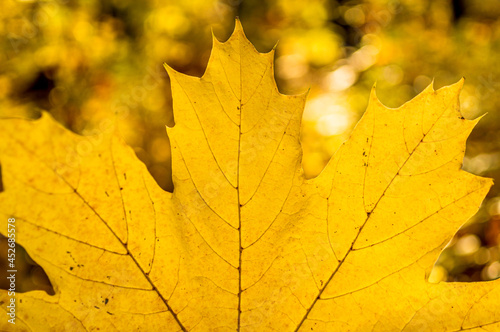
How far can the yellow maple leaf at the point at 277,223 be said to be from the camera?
470 mm

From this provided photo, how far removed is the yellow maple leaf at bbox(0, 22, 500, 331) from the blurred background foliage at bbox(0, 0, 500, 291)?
3.93 feet

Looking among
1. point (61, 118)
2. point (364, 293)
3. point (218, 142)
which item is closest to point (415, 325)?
point (364, 293)

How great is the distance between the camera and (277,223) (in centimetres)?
50

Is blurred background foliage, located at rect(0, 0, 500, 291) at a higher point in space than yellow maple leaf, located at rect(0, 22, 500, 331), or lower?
higher

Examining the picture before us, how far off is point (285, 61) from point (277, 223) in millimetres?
2141

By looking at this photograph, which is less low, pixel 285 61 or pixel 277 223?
pixel 285 61

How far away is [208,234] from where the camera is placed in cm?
50

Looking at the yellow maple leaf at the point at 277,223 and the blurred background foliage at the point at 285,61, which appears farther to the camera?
the blurred background foliage at the point at 285,61

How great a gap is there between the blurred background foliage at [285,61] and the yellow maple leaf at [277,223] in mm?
1198

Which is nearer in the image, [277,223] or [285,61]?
[277,223]

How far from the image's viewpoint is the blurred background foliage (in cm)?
178

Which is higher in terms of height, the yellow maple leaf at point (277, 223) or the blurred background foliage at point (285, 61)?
the blurred background foliage at point (285, 61)

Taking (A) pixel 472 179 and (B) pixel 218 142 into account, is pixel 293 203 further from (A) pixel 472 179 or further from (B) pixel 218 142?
(A) pixel 472 179

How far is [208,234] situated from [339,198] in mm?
164
